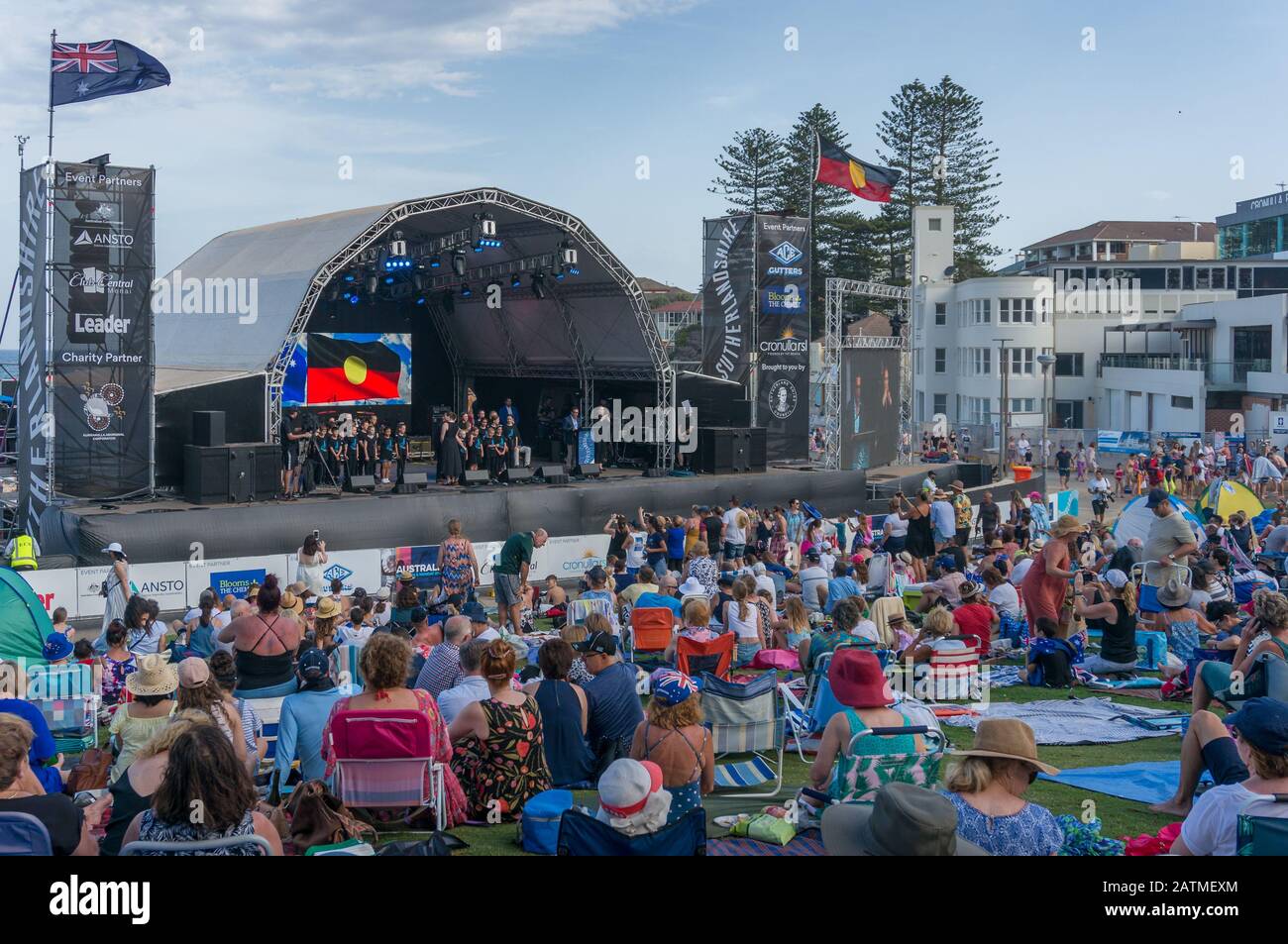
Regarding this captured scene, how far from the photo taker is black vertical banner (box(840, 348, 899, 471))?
87.7ft

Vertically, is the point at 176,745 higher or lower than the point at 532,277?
lower

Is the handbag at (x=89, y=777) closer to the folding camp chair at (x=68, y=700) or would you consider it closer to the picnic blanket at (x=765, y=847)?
the folding camp chair at (x=68, y=700)

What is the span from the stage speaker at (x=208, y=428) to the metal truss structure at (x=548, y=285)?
2.44ft

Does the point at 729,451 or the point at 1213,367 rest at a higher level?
the point at 1213,367

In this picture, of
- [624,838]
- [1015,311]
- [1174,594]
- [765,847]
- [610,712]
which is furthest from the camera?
[1015,311]

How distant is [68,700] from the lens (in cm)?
740

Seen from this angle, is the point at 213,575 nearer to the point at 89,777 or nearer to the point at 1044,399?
the point at 89,777

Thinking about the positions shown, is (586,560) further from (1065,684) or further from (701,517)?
(1065,684)

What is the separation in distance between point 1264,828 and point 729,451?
20.3 meters

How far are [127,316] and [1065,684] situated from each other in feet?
46.2

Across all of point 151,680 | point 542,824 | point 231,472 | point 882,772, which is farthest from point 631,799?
point 231,472
